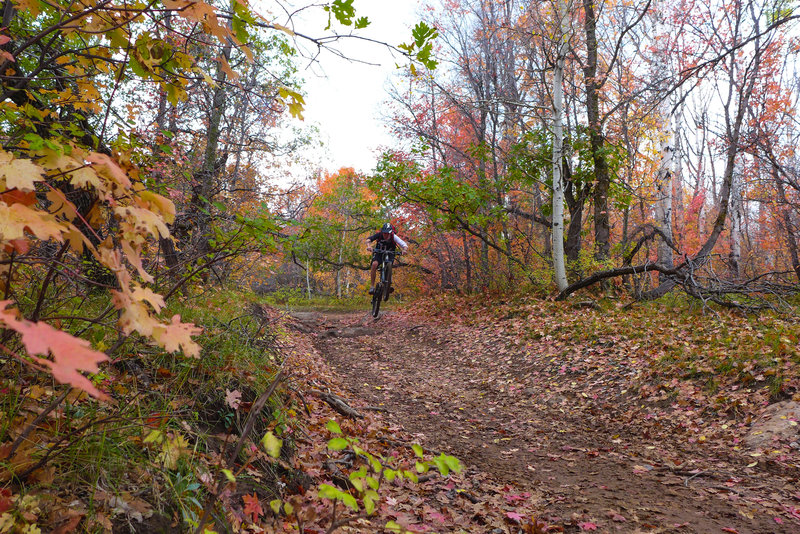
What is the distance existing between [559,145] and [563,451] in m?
7.44

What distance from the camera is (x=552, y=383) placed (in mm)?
6203

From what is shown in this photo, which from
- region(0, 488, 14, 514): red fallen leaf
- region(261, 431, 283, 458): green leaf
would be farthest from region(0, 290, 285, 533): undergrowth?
region(261, 431, 283, 458): green leaf

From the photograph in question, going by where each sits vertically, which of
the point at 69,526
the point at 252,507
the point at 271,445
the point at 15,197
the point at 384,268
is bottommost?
the point at 252,507

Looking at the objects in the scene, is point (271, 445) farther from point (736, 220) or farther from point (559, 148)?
point (736, 220)

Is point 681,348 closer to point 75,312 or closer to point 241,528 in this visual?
point 241,528

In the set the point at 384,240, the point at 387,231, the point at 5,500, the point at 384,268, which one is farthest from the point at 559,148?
the point at 5,500

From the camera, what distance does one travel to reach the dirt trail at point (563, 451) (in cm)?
279

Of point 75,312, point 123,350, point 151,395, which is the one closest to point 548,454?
point 151,395

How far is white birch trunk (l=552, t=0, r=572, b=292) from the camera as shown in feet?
31.3

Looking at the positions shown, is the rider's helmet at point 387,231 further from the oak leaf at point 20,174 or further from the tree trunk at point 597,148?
the oak leaf at point 20,174

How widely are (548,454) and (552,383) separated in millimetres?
2212

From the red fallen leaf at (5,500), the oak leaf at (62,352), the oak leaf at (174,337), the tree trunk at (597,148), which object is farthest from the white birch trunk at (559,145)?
the oak leaf at (62,352)

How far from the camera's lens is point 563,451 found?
4199mm

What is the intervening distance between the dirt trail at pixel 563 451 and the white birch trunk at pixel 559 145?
3.11 meters
